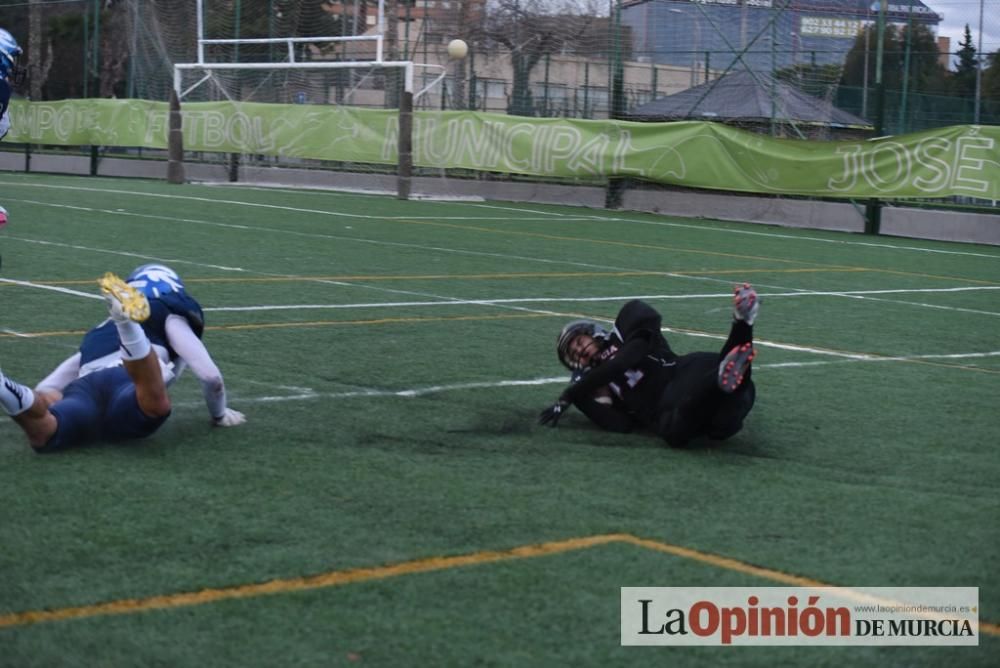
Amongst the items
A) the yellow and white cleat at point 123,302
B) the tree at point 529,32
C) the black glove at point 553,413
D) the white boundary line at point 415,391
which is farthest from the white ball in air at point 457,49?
the yellow and white cleat at point 123,302

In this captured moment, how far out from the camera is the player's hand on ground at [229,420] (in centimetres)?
664

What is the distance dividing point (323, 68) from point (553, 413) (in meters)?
25.7

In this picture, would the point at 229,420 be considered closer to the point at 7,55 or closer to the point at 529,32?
the point at 7,55

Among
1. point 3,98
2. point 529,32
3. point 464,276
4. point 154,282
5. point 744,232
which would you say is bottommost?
point 744,232

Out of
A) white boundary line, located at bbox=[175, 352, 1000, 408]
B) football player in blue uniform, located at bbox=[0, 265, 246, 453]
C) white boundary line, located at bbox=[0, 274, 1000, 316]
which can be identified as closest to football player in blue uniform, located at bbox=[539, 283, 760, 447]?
white boundary line, located at bbox=[175, 352, 1000, 408]

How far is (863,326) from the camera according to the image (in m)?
11.2

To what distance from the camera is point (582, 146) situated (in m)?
26.2

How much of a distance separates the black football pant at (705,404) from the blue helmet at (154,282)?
234 centimetres

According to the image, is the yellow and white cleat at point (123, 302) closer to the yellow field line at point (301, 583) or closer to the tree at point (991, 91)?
the yellow field line at point (301, 583)

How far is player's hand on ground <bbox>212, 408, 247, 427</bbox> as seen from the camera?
6.64 metres

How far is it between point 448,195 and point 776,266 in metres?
13.3

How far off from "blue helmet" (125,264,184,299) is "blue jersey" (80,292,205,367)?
3cm

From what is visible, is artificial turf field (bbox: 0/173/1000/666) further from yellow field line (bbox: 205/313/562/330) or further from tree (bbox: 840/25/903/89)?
tree (bbox: 840/25/903/89)

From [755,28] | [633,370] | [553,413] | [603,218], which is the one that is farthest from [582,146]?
[553,413]
